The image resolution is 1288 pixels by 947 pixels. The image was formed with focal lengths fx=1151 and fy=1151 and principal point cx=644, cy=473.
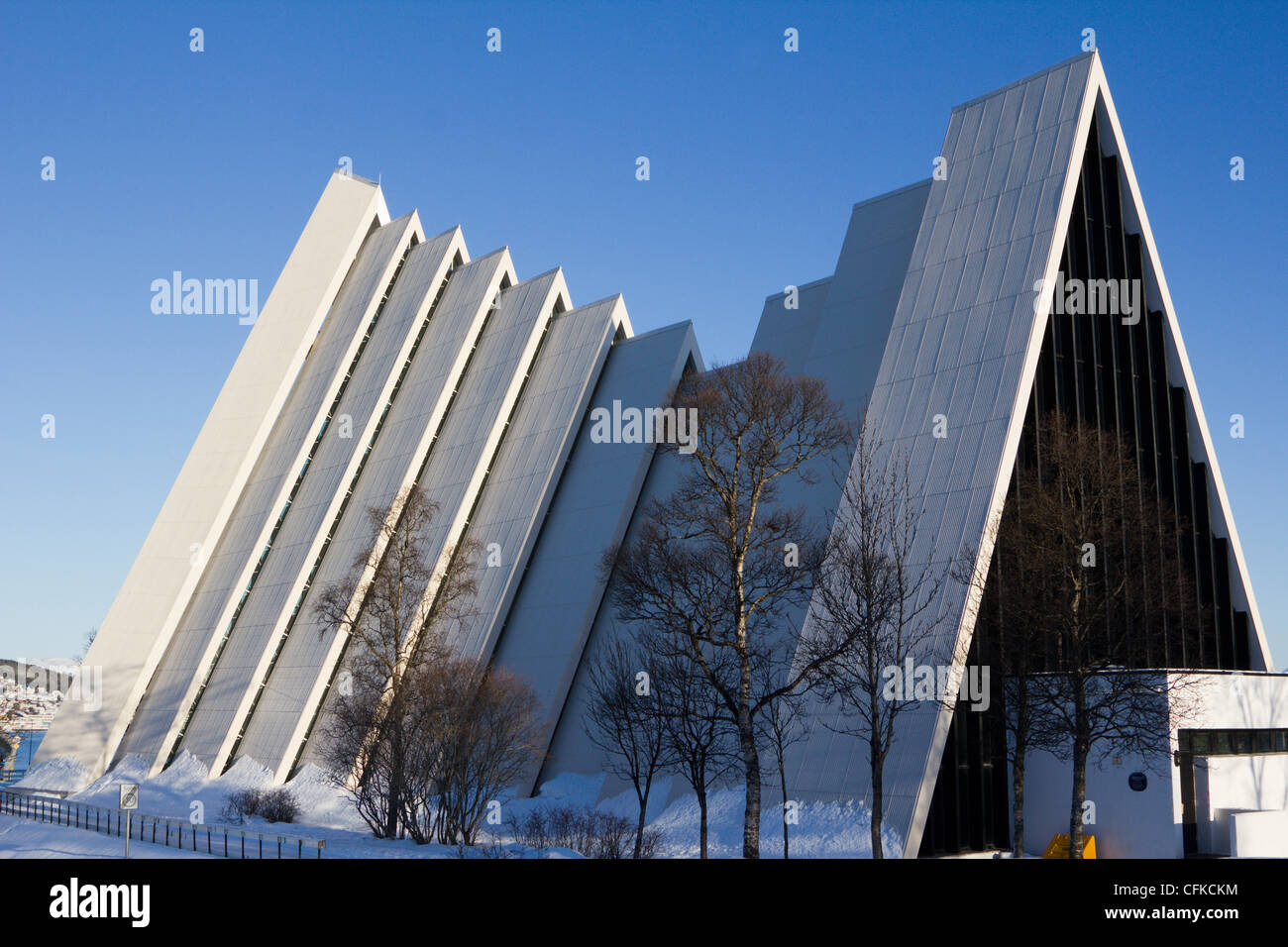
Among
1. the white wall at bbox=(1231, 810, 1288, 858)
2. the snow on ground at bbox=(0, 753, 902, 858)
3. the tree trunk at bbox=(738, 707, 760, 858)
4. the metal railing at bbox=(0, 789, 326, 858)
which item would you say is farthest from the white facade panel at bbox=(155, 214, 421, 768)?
the white wall at bbox=(1231, 810, 1288, 858)

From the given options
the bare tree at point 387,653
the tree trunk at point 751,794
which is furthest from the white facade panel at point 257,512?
the tree trunk at point 751,794

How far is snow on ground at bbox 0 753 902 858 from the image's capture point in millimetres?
24812

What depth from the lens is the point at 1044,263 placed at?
28.3 metres

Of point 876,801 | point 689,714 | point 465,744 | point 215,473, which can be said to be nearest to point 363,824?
point 465,744

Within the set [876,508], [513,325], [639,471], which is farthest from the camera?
[513,325]

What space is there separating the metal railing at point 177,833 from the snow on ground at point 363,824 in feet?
2.83

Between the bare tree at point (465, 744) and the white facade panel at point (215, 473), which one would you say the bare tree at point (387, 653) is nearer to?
the bare tree at point (465, 744)

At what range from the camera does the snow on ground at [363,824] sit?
977 inches

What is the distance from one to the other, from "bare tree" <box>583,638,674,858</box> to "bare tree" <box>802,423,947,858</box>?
3927 mm

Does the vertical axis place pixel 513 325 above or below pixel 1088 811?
→ above

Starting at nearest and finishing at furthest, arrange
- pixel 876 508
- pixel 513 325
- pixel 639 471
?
pixel 876 508, pixel 639 471, pixel 513 325
